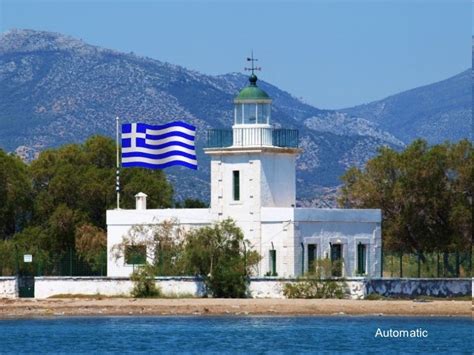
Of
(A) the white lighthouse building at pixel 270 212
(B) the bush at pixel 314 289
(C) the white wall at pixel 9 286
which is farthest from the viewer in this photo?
(C) the white wall at pixel 9 286

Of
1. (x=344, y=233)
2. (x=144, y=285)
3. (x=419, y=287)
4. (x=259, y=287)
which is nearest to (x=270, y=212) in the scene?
(x=259, y=287)

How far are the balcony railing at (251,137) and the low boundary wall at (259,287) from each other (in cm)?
533

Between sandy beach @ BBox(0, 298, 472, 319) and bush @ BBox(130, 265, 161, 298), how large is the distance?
0.56 meters

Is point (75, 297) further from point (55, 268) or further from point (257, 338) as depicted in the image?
point (257, 338)

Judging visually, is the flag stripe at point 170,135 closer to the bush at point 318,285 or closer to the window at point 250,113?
the window at point 250,113

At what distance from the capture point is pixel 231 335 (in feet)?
191

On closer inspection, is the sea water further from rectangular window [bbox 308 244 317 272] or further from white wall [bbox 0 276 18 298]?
white wall [bbox 0 276 18 298]

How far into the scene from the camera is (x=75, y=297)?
7025cm

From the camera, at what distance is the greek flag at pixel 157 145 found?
7269cm

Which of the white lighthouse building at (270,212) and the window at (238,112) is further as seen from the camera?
the window at (238,112)

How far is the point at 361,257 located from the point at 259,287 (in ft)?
→ 15.3

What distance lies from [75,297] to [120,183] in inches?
453

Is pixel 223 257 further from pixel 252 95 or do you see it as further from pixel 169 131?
pixel 169 131

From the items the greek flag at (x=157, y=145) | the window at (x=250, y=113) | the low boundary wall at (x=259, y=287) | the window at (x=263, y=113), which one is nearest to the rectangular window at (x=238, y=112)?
the window at (x=250, y=113)
